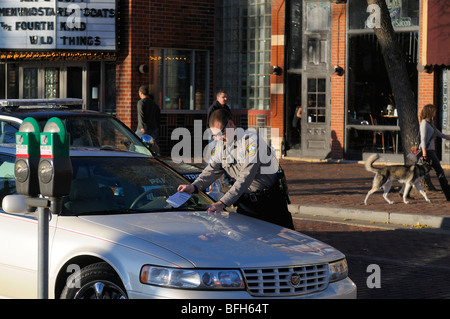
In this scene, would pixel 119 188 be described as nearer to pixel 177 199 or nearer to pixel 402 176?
pixel 177 199

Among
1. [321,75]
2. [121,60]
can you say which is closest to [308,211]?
[321,75]

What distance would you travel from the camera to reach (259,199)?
816 centimetres

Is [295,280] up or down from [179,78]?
down

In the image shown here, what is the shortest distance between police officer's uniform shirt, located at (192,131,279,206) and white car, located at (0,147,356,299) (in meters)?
0.62

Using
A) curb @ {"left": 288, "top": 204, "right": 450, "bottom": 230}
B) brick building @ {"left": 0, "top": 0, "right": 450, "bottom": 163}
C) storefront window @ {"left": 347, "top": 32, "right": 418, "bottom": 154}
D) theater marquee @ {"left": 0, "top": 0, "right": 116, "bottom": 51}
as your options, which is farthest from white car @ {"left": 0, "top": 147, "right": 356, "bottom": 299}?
theater marquee @ {"left": 0, "top": 0, "right": 116, "bottom": 51}

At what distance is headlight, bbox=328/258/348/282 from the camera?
6453 mm

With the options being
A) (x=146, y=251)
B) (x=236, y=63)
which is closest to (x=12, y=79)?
(x=236, y=63)

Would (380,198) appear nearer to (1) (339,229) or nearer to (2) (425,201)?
(2) (425,201)

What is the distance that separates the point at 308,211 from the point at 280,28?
11.3 meters

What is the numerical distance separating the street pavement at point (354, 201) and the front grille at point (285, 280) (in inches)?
280

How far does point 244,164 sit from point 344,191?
9.25 m

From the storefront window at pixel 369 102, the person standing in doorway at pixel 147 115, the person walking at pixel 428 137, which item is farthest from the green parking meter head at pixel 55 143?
the storefront window at pixel 369 102

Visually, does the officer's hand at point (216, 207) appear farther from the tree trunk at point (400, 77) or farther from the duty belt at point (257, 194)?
the tree trunk at point (400, 77)

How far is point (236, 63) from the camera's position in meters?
26.1
